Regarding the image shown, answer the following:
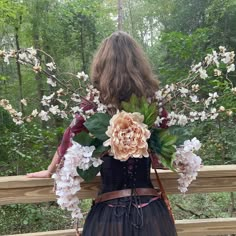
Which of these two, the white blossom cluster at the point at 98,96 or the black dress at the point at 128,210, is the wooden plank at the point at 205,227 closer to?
the black dress at the point at 128,210

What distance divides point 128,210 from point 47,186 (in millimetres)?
484

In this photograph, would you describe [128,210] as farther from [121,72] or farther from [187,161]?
[121,72]

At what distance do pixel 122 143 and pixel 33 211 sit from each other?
8.98ft

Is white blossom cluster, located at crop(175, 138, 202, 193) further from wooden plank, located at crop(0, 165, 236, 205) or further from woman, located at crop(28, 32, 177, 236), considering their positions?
wooden plank, located at crop(0, 165, 236, 205)

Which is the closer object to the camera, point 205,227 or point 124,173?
point 124,173

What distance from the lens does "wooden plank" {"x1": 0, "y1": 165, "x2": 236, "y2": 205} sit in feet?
6.15

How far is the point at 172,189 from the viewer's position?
6.56 ft

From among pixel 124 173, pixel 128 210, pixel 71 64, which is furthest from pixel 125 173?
pixel 71 64

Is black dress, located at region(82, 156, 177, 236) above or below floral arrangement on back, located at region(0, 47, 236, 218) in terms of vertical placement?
below

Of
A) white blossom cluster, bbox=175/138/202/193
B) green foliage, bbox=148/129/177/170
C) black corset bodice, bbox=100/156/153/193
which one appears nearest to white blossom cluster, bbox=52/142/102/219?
black corset bodice, bbox=100/156/153/193

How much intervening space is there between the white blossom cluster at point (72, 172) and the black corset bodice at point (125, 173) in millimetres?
100

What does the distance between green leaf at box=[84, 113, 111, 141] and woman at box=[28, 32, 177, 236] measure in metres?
0.10

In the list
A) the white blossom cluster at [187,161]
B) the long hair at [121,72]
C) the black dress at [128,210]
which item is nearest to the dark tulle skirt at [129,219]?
the black dress at [128,210]

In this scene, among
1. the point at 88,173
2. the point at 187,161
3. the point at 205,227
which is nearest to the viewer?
the point at 88,173
